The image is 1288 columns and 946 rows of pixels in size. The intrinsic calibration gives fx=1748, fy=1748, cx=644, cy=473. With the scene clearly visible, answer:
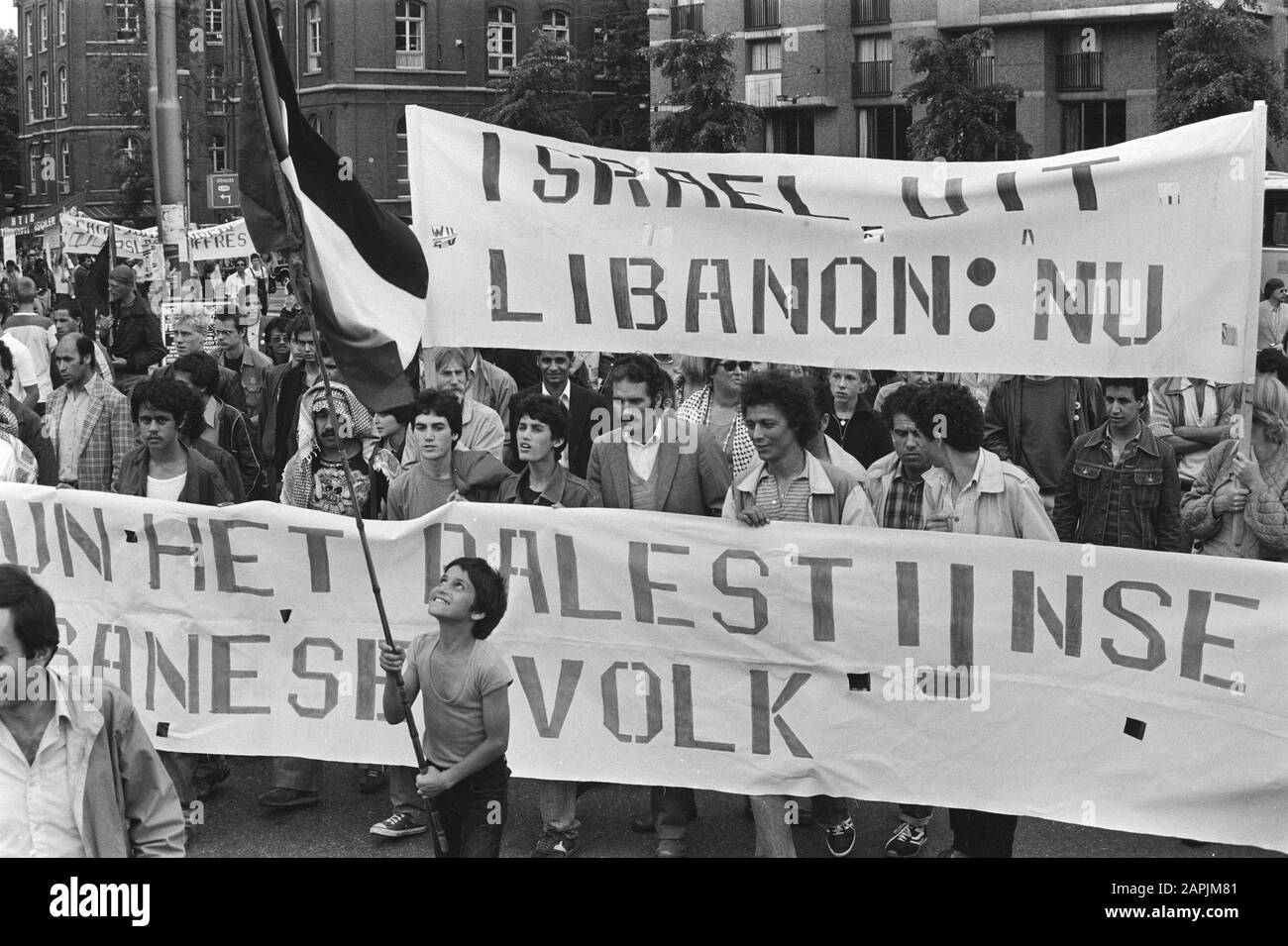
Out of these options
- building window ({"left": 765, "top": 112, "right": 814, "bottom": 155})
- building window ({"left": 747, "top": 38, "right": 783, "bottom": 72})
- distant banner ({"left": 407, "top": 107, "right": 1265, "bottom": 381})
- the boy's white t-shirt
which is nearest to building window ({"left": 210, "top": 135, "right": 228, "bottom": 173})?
building window ({"left": 747, "top": 38, "right": 783, "bottom": 72})

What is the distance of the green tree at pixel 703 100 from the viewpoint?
43781mm

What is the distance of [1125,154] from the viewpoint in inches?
240

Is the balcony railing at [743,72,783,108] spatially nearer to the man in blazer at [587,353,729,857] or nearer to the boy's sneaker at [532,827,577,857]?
the man in blazer at [587,353,729,857]

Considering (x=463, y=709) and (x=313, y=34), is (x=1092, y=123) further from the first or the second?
(x=463, y=709)

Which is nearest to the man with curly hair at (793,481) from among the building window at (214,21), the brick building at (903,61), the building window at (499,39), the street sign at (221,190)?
the street sign at (221,190)

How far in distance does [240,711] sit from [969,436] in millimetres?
3078

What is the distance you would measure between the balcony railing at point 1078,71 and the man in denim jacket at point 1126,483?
3810 cm

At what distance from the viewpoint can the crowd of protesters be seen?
17.8ft

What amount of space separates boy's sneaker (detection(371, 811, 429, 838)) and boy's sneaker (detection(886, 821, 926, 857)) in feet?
5.85

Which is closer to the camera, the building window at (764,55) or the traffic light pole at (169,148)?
the traffic light pole at (169,148)

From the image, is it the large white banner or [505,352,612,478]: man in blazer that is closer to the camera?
the large white banner

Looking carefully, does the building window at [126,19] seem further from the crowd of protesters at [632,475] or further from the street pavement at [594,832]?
the street pavement at [594,832]
